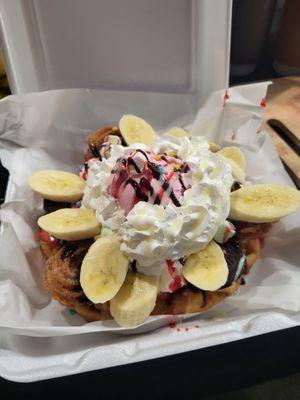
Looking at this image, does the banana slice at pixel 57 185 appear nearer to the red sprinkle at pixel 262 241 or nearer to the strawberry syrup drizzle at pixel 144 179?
the strawberry syrup drizzle at pixel 144 179

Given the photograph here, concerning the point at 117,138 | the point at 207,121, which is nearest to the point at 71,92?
the point at 117,138

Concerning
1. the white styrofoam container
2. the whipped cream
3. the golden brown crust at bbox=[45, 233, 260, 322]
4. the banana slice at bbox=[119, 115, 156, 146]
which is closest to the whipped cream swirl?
the whipped cream

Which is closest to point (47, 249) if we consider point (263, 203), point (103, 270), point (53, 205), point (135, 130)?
point (53, 205)

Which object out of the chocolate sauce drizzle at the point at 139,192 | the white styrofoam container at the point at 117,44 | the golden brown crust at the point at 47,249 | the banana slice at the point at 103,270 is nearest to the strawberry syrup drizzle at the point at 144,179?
the chocolate sauce drizzle at the point at 139,192

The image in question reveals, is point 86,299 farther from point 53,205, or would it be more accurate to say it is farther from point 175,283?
point 53,205

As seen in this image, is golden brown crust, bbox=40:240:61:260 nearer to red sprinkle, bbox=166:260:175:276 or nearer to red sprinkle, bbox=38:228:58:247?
red sprinkle, bbox=38:228:58:247

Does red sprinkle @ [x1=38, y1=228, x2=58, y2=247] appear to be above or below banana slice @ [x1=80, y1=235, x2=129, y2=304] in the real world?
below

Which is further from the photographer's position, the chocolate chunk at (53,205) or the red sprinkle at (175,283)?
the chocolate chunk at (53,205)
